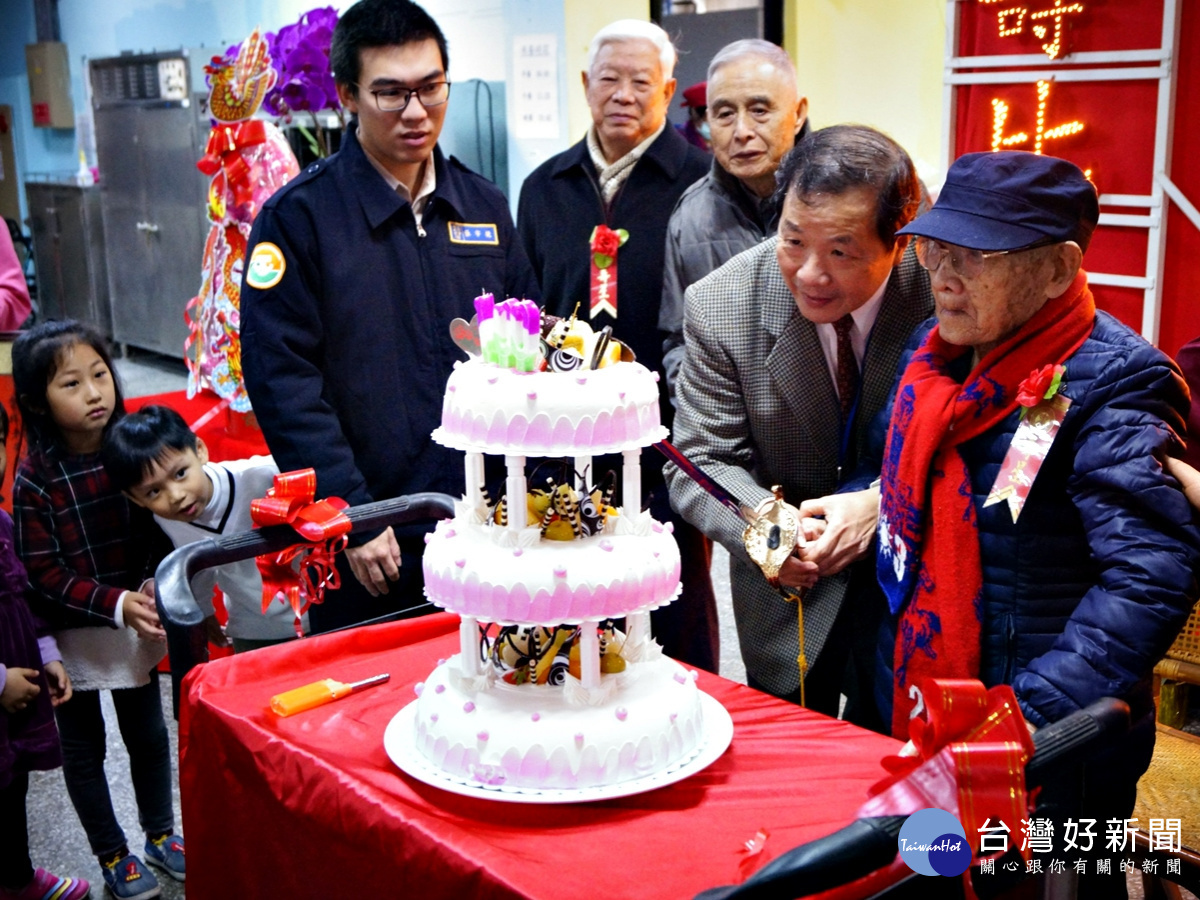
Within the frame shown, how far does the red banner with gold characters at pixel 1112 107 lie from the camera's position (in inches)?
142

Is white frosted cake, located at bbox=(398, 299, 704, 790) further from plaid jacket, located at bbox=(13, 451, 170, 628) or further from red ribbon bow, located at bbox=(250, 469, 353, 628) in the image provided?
plaid jacket, located at bbox=(13, 451, 170, 628)

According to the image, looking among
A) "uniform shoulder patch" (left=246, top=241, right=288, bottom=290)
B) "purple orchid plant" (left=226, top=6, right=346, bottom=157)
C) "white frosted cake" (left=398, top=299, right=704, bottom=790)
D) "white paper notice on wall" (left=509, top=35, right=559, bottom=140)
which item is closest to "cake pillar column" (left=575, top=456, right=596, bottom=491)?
"white frosted cake" (left=398, top=299, right=704, bottom=790)

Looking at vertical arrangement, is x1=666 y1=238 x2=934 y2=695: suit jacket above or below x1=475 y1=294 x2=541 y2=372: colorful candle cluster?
below

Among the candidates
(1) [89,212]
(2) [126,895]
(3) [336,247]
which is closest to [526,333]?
(3) [336,247]

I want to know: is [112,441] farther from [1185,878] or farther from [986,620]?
[1185,878]

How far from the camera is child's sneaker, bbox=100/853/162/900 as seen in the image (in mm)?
2434

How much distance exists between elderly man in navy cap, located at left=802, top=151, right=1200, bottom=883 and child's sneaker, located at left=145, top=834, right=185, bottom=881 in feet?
5.49

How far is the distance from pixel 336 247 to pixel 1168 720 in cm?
213

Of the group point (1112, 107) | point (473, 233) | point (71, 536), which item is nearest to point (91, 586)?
point (71, 536)

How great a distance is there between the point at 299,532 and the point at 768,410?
0.76 m

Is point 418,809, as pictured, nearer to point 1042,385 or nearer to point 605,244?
point 1042,385

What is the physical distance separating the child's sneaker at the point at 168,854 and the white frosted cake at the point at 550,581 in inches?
52.1

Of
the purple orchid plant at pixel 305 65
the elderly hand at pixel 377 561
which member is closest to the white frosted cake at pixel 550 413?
the elderly hand at pixel 377 561

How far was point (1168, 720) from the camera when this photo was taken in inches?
110
